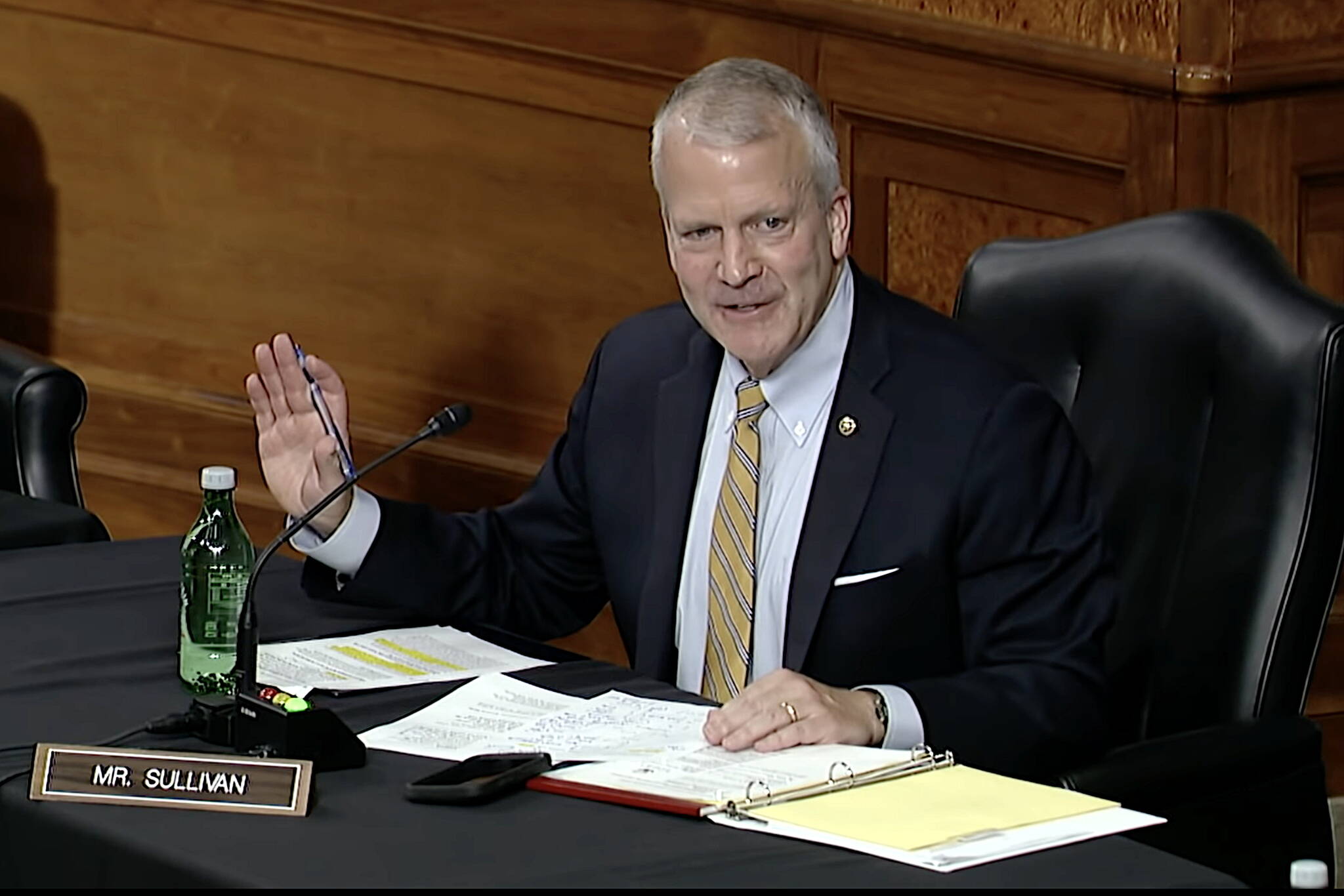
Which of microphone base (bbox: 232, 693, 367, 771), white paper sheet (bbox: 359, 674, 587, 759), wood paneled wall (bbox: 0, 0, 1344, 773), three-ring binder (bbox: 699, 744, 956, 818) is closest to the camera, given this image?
three-ring binder (bbox: 699, 744, 956, 818)

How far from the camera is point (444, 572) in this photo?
258 cm

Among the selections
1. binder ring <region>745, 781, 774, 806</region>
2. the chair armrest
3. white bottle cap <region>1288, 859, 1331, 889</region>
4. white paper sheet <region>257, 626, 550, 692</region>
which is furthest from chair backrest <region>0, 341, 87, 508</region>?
white bottle cap <region>1288, 859, 1331, 889</region>

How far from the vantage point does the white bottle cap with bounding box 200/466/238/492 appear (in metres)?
2.25

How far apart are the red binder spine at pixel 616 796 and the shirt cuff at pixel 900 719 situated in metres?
0.35

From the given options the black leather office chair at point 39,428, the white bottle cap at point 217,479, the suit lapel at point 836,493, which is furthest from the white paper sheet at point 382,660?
the black leather office chair at point 39,428

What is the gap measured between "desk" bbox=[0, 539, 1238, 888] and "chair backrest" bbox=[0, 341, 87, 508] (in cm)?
156

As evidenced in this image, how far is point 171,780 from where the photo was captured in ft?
5.97

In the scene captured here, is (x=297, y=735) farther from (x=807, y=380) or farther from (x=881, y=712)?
(x=807, y=380)

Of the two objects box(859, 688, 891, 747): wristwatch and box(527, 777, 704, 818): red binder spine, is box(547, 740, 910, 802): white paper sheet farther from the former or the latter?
box(859, 688, 891, 747): wristwatch

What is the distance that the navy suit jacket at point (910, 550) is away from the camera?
233cm

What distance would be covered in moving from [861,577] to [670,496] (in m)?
0.27

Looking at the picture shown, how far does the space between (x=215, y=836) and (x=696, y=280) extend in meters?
0.95

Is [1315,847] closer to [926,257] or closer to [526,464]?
[926,257]

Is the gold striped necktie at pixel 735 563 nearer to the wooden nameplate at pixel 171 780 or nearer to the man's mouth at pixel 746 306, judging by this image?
the man's mouth at pixel 746 306
